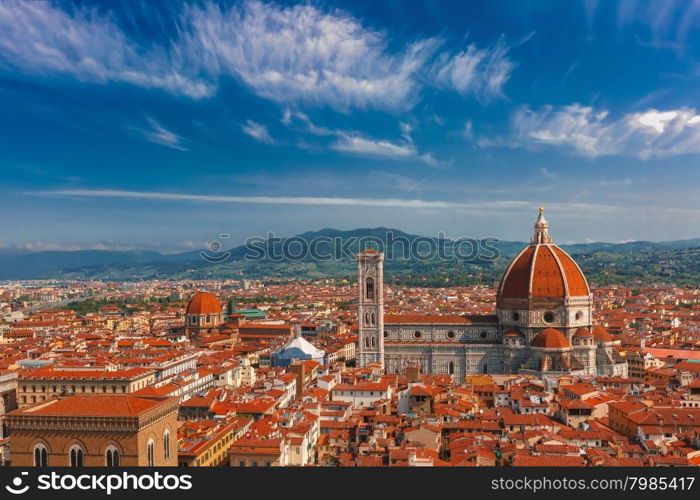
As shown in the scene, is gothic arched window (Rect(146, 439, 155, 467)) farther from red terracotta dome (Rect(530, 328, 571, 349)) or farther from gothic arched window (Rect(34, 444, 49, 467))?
red terracotta dome (Rect(530, 328, 571, 349))

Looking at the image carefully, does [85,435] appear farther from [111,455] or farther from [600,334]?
[600,334]

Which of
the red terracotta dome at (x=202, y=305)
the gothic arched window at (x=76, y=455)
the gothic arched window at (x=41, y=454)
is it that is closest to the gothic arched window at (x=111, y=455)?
the gothic arched window at (x=76, y=455)

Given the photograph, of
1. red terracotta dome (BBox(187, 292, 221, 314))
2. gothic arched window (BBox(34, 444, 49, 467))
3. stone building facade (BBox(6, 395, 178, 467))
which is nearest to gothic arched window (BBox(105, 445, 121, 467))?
stone building facade (BBox(6, 395, 178, 467))

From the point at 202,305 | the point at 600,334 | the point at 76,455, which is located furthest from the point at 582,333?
the point at 202,305

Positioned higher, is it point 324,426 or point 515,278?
point 515,278
